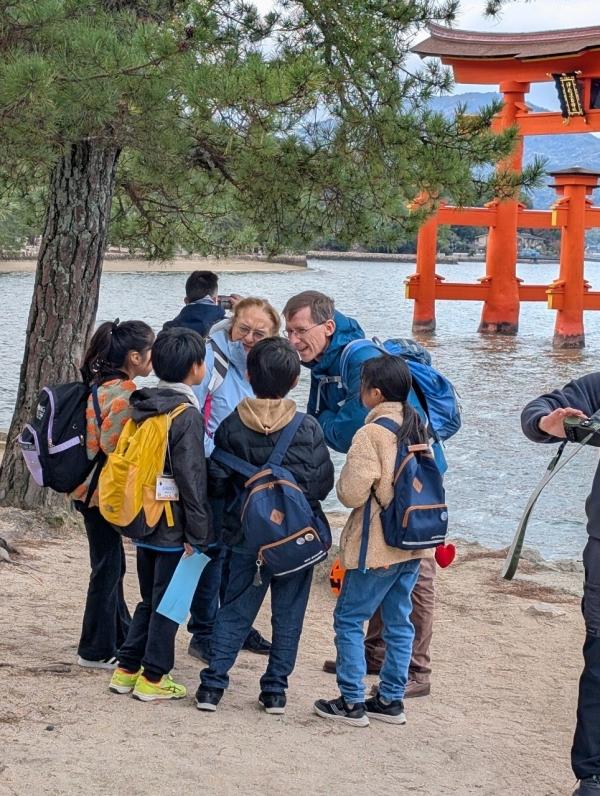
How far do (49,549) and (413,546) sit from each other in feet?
9.20

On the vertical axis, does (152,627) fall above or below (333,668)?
above

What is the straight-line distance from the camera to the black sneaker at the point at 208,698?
3.22 metres

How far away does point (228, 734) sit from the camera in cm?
307

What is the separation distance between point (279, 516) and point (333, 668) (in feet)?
3.72

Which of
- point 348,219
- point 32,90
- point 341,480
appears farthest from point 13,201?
point 341,480

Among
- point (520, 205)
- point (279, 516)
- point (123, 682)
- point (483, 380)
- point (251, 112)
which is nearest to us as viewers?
point (279, 516)

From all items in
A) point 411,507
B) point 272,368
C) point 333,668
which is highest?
point 272,368

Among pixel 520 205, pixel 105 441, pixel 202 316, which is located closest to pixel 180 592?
pixel 105 441

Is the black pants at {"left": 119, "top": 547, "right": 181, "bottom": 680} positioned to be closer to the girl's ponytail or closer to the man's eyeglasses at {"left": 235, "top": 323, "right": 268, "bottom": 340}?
the girl's ponytail

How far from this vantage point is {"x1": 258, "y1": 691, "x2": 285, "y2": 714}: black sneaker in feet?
10.7

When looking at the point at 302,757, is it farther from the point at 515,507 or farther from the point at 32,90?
the point at 515,507

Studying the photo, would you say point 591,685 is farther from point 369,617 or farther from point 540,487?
point 369,617

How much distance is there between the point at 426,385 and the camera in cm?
350

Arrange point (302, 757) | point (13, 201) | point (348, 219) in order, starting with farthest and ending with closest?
point (13, 201)
point (348, 219)
point (302, 757)
